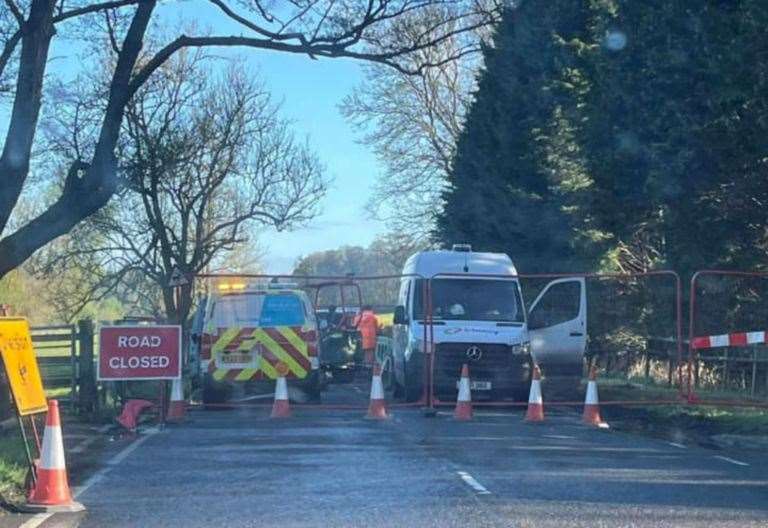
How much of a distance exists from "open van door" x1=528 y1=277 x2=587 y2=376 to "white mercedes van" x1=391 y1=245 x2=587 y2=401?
17 millimetres

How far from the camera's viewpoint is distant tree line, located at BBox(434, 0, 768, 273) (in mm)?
17172

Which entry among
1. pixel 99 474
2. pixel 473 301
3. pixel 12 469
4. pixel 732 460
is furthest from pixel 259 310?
pixel 732 460

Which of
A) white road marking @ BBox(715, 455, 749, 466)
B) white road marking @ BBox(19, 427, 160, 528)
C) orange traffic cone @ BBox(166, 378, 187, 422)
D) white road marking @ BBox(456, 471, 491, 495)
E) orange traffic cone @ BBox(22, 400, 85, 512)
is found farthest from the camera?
orange traffic cone @ BBox(166, 378, 187, 422)

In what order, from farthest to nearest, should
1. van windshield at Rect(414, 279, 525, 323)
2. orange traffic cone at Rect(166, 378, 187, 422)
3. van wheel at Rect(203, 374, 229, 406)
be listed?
1. van windshield at Rect(414, 279, 525, 323)
2. van wheel at Rect(203, 374, 229, 406)
3. orange traffic cone at Rect(166, 378, 187, 422)

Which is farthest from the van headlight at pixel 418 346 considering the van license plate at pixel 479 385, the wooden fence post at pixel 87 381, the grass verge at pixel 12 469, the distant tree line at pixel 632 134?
the grass verge at pixel 12 469

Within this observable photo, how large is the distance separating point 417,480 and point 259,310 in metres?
9.47

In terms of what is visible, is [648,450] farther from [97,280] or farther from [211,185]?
[97,280]

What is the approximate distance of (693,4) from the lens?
17.6 metres

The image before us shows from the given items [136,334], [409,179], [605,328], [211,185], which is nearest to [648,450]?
[136,334]

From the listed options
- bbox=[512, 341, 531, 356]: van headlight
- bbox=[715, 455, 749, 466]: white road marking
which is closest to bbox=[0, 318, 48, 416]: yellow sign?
bbox=[715, 455, 749, 466]: white road marking

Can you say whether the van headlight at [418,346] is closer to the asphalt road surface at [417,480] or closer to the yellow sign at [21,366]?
the asphalt road surface at [417,480]

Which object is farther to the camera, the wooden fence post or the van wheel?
the van wheel

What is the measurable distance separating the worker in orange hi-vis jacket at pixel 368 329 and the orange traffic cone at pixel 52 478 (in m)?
18.6

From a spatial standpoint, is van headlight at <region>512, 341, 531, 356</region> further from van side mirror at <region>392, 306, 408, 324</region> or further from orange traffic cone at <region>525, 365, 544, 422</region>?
orange traffic cone at <region>525, 365, 544, 422</region>
